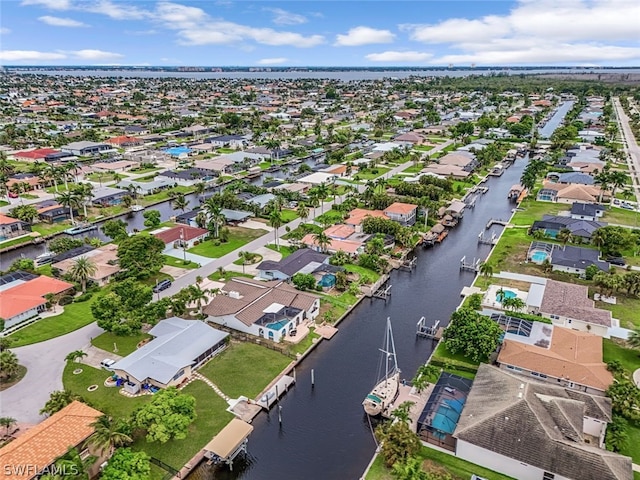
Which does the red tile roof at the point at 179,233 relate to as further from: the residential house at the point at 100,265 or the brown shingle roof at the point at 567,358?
the brown shingle roof at the point at 567,358

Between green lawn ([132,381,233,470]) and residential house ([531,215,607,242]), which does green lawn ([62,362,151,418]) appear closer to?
green lawn ([132,381,233,470])

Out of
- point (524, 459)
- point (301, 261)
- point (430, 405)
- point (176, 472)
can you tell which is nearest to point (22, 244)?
point (301, 261)

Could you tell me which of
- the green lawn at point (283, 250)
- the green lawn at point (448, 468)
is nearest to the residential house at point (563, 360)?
the green lawn at point (448, 468)

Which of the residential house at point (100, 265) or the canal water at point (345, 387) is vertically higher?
the residential house at point (100, 265)

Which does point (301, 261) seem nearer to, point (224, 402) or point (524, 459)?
point (224, 402)

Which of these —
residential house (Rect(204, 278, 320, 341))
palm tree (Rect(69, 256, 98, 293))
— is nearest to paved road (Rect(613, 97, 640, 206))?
residential house (Rect(204, 278, 320, 341))

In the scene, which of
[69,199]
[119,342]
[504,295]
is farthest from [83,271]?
[504,295]
